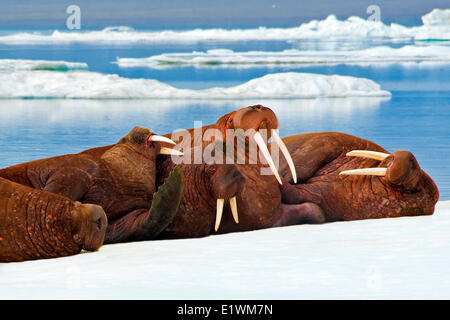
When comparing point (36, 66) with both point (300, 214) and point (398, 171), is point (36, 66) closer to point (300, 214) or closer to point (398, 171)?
point (300, 214)

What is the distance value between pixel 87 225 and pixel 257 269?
113 centimetres

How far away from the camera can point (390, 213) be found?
6.08 m

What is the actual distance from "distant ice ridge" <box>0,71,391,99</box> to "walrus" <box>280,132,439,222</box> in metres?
14.5

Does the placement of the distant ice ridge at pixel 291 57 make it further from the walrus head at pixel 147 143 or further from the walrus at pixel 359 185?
the walrus head at pixel 147 143

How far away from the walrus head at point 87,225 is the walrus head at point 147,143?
3.16 feet

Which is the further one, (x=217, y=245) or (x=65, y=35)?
(x=65, y=35)

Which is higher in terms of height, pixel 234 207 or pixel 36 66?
pixel 234 207

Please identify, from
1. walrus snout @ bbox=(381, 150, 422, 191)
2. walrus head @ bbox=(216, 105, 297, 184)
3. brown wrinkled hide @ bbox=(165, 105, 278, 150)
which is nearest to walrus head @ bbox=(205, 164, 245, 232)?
brown wrinkled hide @ bbox=(165, 105, 278, 150)

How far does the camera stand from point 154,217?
16.2ft

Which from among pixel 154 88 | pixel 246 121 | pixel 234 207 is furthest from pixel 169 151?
pixel 154 88

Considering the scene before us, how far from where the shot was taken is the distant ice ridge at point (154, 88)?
21047mm
